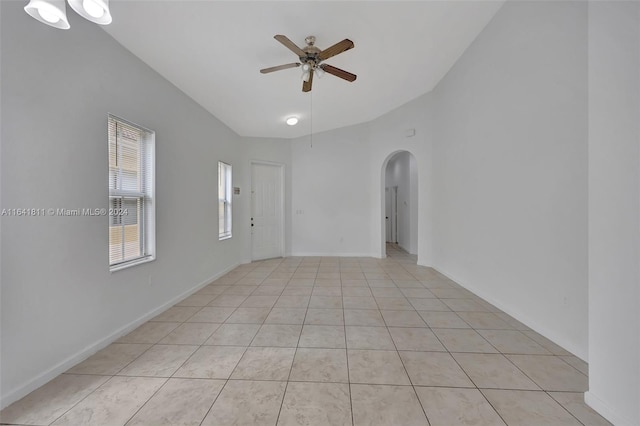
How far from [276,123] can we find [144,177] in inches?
108

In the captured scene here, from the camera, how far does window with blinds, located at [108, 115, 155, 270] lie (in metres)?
2.31

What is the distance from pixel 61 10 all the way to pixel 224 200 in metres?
3.57

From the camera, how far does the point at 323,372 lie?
177 centimetres

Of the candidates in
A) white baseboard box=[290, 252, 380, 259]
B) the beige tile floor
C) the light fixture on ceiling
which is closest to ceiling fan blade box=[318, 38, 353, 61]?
the light fixture on ceiling

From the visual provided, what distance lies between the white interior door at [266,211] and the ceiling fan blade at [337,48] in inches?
134

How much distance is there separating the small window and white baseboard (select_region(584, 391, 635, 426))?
4.53 m

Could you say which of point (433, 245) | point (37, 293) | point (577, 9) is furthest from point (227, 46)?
point (433, 245)

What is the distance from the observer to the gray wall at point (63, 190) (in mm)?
1525

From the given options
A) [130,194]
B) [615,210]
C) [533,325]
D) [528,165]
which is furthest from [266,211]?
[615,210]

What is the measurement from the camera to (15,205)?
1532 mm

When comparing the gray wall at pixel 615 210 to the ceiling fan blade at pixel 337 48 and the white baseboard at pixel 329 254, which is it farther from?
the white baseboard at pixel 329 254

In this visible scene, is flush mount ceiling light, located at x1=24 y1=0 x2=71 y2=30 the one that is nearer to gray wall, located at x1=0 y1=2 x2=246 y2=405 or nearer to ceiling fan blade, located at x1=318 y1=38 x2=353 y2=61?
gray wall, located at x1=0 y1=2 x2=246 y2=405

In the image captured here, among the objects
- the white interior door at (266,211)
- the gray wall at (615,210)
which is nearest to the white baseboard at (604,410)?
the gray wall at (615,210)

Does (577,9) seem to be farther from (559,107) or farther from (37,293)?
(37,293)
